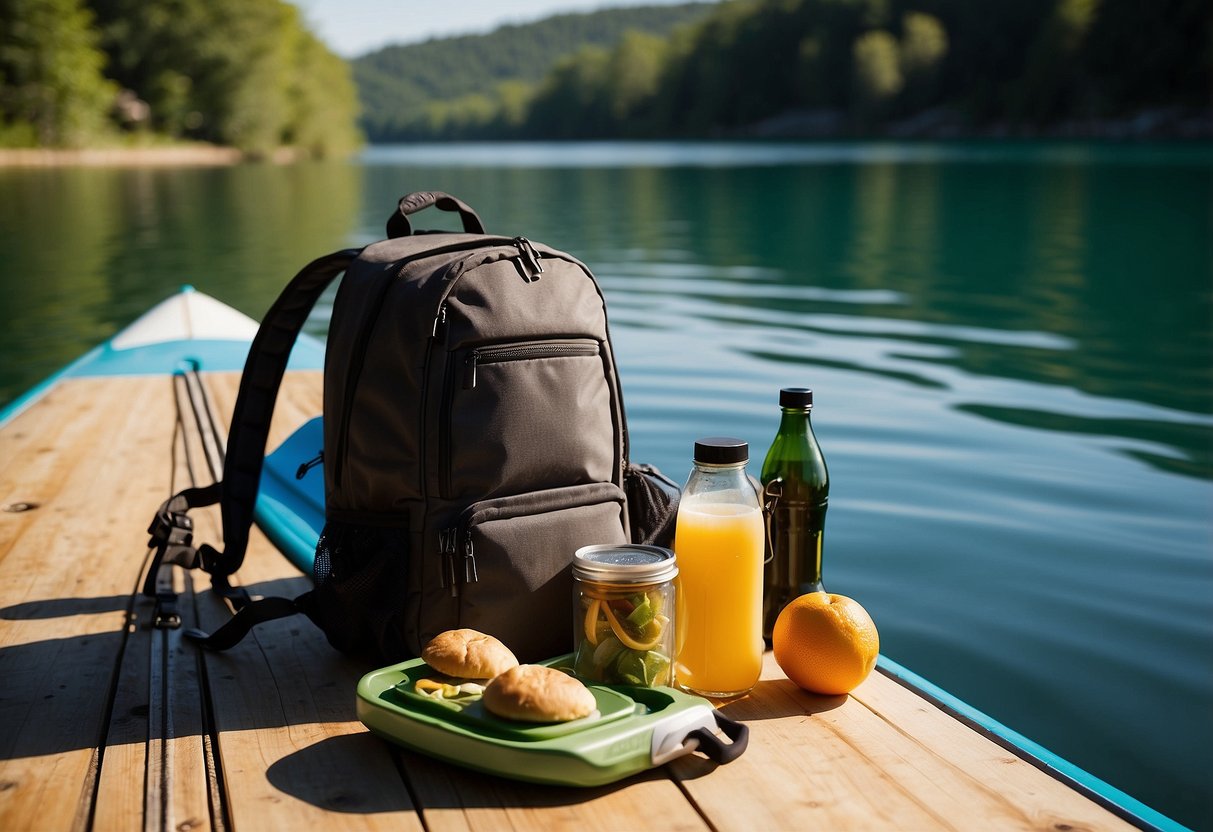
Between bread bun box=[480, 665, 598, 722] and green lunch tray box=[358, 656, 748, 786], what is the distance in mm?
14

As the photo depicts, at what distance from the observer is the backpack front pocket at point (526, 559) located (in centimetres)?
190

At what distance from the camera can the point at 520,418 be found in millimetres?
1946

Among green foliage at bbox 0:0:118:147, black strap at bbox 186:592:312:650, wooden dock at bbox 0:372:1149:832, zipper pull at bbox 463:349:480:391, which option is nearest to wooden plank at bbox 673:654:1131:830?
wooden dock at bbox 0:372:1149:832

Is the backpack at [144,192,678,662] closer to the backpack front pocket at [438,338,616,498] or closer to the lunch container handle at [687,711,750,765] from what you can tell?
the backpack front pocket at [438,338,616,498]

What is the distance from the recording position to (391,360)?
6.36 ft

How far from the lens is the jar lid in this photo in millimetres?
1730

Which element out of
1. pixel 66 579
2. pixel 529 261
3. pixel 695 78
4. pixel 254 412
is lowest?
pixel 66 579

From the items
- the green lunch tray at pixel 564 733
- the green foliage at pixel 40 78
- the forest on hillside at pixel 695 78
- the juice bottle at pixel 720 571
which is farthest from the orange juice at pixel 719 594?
the green foliage at pixel 40 78

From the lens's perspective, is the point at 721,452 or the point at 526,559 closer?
the point at 721,452

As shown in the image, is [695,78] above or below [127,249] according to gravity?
above

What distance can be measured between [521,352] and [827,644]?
0.72 meters

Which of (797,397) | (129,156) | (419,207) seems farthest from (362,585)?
(129,156)

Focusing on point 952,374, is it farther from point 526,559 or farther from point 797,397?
point 526,559

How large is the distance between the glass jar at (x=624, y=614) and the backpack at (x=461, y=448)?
18 centimetres
